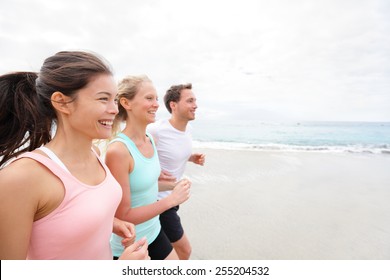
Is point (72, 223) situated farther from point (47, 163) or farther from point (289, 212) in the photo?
point (289, 212)

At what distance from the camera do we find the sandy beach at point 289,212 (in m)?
3.65

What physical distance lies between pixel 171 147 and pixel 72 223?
1.86 m

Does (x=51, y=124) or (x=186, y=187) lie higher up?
(x=51, y=124)

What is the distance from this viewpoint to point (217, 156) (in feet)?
32.7

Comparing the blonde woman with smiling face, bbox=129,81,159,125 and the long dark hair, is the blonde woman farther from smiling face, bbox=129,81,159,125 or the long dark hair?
the long dark hair

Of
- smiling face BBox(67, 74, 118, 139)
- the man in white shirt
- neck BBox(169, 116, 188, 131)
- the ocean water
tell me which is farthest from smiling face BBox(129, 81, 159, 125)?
the ocean water

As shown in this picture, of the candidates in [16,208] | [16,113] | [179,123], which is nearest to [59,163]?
[16,208]

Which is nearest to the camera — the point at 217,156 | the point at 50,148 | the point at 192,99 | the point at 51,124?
the point at 50,148

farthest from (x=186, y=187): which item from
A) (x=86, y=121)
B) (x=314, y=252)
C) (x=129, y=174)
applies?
(x=314, y=252)

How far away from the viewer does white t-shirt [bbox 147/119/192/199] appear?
2949mm

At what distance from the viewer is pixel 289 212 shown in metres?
4.83

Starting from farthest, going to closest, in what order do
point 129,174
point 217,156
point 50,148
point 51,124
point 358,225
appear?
point 217,156
point 358,225
point 129,174
point 51,124
point 50,148

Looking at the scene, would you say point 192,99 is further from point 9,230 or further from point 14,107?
point 9,230
